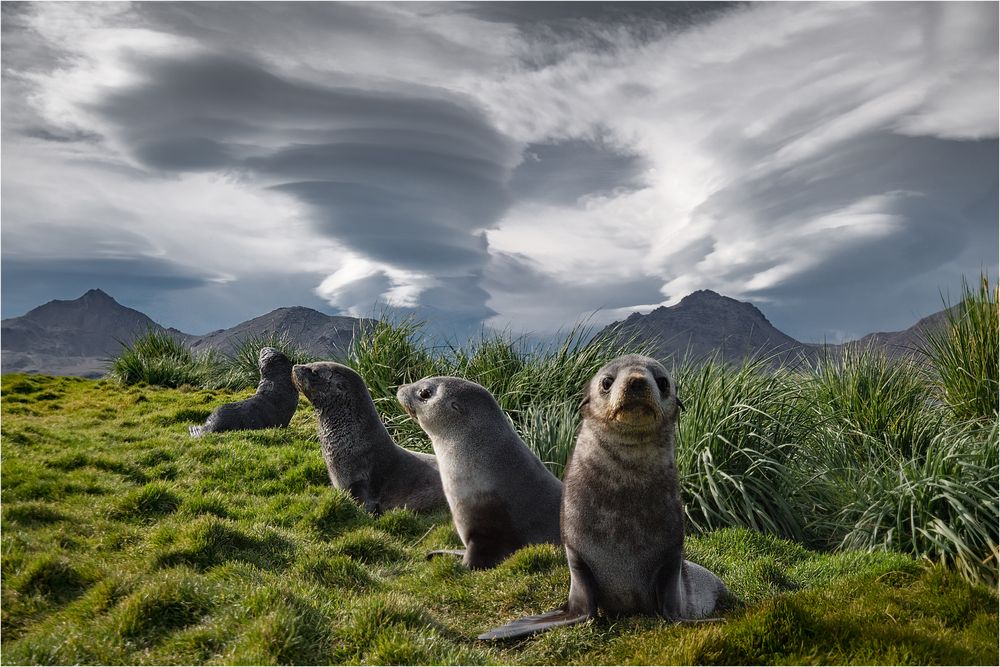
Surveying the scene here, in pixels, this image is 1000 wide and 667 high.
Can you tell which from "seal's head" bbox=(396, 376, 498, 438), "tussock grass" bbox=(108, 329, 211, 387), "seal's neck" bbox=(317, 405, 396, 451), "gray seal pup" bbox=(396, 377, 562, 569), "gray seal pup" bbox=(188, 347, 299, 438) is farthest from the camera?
"tussock grass" bbox=(108, 329, 211, 387)

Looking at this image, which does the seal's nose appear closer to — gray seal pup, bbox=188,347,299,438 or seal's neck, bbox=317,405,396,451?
seal's neck, bbox=317,405,396,451

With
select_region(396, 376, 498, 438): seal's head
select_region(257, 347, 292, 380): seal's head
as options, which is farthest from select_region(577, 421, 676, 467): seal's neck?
select_region(257, 347, 292, 380): seal's head

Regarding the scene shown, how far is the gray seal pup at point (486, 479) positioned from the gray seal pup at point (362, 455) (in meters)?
1.84

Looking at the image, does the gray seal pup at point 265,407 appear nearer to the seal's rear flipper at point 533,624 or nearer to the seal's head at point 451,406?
the seal's head at point 451,406

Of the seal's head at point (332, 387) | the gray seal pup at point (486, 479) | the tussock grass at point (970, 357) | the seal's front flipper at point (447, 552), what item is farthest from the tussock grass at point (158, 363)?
the tussock grass at point (970, 357)

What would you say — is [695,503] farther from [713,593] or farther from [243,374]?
[243,374]

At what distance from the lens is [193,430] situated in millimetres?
12930

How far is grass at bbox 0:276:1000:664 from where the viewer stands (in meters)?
4.67

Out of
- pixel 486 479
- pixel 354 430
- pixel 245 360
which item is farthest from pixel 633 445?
pixel 245 360

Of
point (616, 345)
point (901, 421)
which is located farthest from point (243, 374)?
point (901, 421)

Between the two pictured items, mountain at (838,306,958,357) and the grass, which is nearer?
the grass

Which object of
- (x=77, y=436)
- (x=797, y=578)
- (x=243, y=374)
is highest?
(x=243, y=374)

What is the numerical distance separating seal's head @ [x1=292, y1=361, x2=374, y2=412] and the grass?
3.63 ft

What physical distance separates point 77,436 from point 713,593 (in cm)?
1156
